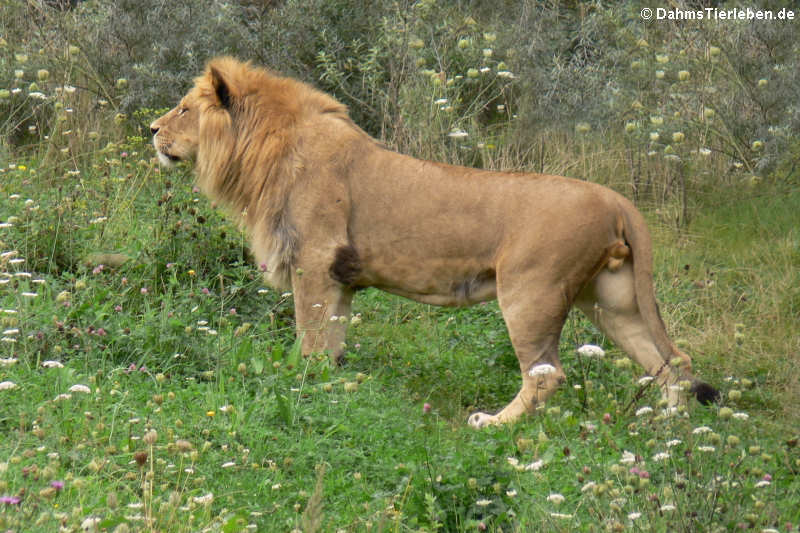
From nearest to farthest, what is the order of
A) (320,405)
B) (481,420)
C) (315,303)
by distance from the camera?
(320,405) < (481,420) < (315,303)

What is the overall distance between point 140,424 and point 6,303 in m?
1.48

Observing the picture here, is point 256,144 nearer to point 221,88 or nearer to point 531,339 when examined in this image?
point 221,88

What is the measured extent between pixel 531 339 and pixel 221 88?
216 cm

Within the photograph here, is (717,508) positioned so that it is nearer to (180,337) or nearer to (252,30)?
(180,337)

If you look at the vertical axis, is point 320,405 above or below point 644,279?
below

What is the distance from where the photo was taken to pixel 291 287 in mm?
5781

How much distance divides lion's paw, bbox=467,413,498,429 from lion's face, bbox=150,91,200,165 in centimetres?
217

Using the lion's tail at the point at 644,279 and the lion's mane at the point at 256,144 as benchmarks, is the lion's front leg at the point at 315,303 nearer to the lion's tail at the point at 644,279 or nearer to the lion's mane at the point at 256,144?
the lion's mane at the point at 256,144

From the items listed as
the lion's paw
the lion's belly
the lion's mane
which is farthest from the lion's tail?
the lion's mane

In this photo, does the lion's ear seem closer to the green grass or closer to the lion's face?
the lion's face

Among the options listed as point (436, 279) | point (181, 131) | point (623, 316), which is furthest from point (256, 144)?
point (623, 316)

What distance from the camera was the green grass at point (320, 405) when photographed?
351cm

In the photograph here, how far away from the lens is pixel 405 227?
5.53 m

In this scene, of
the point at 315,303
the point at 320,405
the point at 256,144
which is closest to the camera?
the point at 320,405
